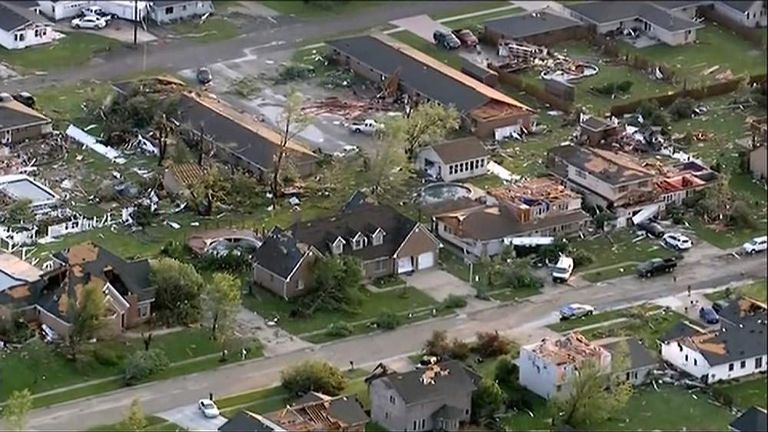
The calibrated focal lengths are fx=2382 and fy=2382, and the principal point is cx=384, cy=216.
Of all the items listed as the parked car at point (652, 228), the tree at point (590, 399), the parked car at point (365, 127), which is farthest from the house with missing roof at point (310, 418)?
the parked car at point (365, 127)

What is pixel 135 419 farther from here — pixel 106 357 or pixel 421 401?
pixel 421 401

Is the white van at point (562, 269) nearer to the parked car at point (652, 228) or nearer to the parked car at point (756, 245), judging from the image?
the parked car at point (652, 228)

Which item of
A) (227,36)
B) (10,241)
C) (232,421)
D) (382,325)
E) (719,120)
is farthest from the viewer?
(227,36)

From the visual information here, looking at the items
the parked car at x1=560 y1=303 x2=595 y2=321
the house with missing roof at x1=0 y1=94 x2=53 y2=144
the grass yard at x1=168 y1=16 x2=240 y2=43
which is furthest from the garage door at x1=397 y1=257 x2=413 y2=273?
the grass yard at x1=168 y1=16 x2=240 y2=43

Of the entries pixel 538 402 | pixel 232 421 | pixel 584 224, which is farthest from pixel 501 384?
pixel 584 224

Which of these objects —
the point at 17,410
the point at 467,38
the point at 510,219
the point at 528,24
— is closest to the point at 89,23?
the point at 467,38

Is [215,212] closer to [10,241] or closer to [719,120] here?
[10,241]
